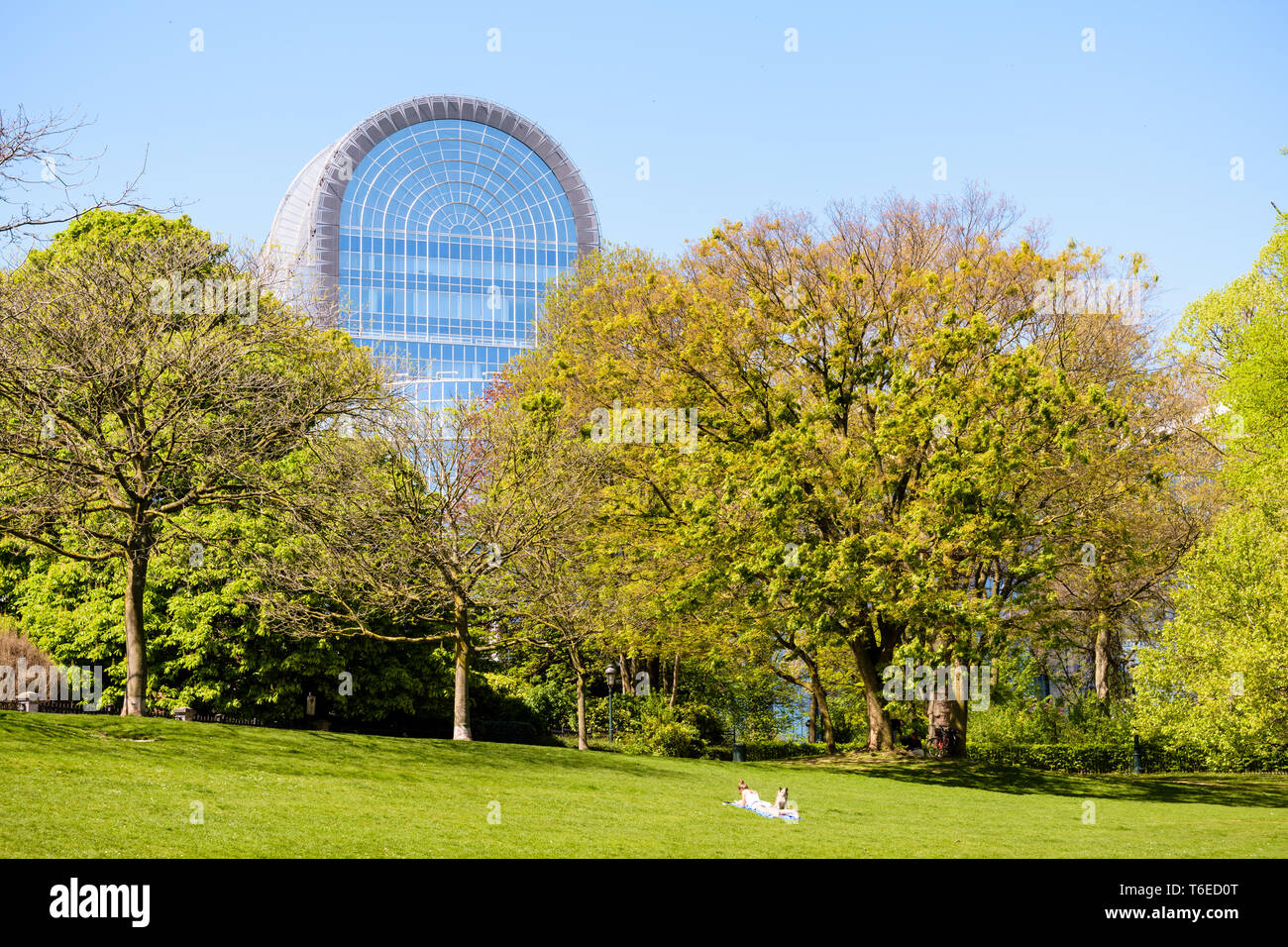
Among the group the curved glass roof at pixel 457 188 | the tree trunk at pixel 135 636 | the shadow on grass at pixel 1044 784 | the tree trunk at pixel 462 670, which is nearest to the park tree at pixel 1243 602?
the shadow on grass at pixel 1044 784

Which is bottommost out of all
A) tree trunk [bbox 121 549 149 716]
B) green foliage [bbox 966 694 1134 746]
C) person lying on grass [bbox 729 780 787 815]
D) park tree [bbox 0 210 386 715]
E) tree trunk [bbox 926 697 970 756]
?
green foliage [bbox 966 694 1134 746]

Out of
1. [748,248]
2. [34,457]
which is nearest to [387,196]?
[748,248]

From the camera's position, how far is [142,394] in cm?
1897

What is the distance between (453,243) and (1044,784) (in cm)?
6550

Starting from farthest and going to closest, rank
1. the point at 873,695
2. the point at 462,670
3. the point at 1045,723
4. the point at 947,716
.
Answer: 1. the point at 1045,723
2. the point at 947,716
3. the point at 873,695
4. the point at 462,670

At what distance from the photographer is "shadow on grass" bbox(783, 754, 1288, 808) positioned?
24.7 m

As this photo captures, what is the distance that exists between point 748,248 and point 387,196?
58.9 metres

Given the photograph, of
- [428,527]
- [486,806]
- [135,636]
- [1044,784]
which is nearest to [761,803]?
[486,806]

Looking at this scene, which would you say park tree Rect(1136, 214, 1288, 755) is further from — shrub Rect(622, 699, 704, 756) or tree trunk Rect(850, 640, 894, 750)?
shrub Rect(622, 699, 704, 756)

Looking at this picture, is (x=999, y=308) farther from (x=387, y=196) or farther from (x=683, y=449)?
(x=387, y=196)

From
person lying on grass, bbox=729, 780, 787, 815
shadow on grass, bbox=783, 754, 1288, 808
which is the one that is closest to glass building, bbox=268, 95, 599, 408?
shadow on grass, bbox=783, 754, 1288, 808

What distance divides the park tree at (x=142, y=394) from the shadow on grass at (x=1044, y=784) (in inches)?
566

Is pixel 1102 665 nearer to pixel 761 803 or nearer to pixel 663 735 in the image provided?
pixel 663 735

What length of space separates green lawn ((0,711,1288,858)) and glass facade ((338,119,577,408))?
57.9 m
